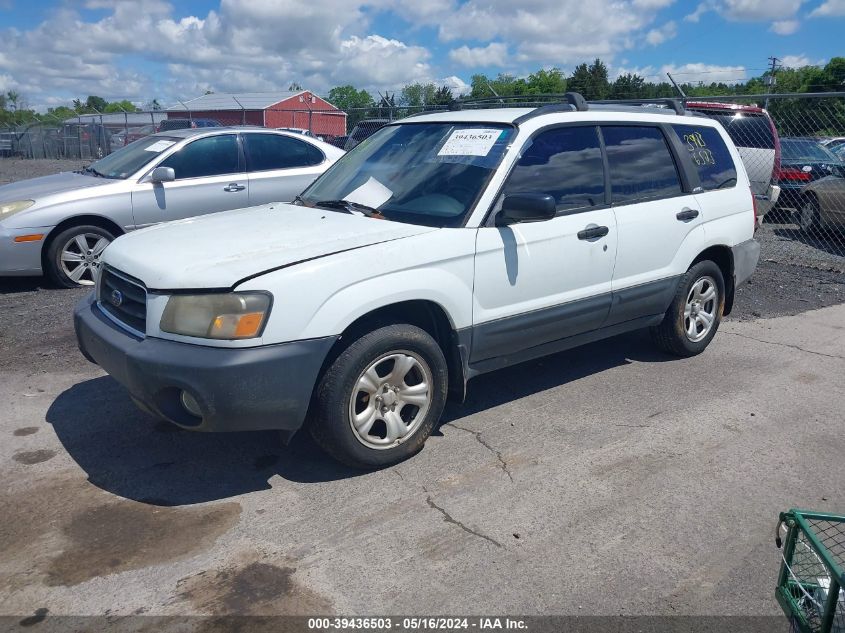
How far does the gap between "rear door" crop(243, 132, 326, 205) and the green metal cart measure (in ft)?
22.5

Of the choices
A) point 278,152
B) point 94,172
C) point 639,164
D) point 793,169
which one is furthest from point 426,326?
point 793,169

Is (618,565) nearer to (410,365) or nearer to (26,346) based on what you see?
(410,365)

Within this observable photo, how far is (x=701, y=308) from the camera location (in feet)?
19.1

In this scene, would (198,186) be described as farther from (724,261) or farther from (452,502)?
(452,502)

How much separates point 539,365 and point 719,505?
2171 millimetres

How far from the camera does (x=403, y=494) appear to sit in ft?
12.3

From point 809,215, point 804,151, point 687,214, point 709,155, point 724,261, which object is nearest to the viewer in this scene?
point 687,214

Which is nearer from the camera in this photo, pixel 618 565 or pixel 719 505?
pixel 618 565

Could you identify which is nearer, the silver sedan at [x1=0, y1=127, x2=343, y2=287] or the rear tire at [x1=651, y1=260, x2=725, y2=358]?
the rear tire at [x1=651, y1=260, x2=725, y2=358]

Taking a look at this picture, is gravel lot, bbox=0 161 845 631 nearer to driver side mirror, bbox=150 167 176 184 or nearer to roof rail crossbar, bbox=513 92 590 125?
roof rail crossbar, bbox=513 92 590 125

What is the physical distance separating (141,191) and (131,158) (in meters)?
0.71

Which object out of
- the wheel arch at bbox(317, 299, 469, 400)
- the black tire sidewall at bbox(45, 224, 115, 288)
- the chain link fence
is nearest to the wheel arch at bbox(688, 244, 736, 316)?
the wheel arch at bbox(317, 299, 469, 400)

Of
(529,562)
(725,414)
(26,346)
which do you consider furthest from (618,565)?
(26,346)

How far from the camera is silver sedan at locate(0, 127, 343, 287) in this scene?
7.30 meters
